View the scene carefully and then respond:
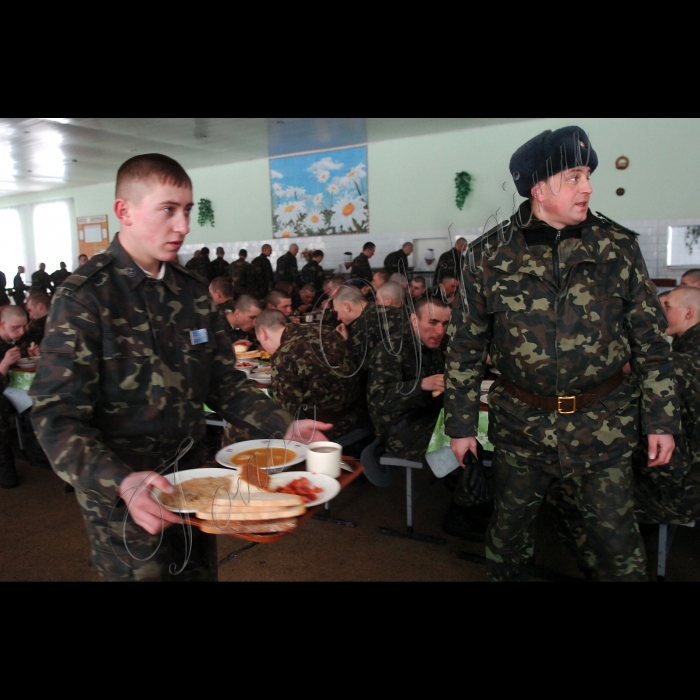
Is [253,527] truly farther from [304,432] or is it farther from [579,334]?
[579,334]

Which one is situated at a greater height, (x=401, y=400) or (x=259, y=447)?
(x=259, y=447)

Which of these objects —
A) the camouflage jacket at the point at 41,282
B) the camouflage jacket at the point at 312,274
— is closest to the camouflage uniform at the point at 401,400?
the camouflage jacket at the point at 312,274

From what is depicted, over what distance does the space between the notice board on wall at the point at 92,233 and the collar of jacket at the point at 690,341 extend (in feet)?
55.7

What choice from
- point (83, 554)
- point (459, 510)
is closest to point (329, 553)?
point (459, 510)

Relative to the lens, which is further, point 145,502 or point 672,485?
point 672,485

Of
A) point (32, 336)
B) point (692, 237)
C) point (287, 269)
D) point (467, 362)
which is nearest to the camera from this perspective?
point (467, 362)

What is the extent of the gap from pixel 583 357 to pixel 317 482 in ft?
3.65

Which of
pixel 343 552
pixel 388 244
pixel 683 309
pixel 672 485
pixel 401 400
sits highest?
pixel 388 244

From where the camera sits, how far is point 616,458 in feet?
6.80

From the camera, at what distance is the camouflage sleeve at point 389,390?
3.20m

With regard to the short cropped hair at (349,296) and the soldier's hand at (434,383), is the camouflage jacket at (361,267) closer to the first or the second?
the short cropped hair at (349,296)

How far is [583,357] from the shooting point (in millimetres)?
2020

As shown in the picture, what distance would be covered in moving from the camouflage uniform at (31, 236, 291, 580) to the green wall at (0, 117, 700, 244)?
6141mm

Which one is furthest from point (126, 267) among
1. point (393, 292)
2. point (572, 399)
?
point (393, 292)
